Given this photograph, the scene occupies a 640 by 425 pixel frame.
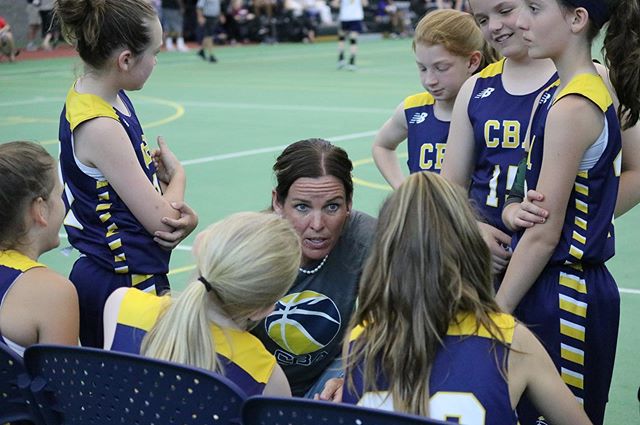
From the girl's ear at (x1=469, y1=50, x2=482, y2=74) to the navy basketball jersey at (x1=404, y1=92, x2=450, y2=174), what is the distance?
0.79 feet

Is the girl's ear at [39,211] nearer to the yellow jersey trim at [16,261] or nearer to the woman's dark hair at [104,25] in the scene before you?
the yellow jersey trim at [16,261]

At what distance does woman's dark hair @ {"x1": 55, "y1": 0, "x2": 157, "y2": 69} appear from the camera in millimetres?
3676

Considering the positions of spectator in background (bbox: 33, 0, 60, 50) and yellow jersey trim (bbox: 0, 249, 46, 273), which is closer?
yellow jersey trim (bbox: 0, 249, 46, 273)

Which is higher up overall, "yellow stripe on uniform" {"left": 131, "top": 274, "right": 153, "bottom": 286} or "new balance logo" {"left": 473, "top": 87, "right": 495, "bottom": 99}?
"new balance logo" {"left": 473, "top": 87, "right": 495, "bottom": 99}

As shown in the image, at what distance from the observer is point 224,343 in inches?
108

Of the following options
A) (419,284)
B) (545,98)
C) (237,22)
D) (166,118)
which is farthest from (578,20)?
(237,22)

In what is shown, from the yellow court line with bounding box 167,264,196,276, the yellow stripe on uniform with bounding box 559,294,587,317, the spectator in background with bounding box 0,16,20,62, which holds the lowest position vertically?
the spectator in background with bounding box 0,16,20,62

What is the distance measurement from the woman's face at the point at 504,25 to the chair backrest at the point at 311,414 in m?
1.89

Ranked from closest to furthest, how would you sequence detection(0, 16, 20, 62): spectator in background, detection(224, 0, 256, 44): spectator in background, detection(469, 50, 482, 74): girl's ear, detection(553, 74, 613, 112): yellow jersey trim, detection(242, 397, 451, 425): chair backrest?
1. detection(242, 397, 451, 425): chair backrest
2. detection(553, 74, 613, 112): yellow jersey trim
3. detection(469, 50, 482, 74): girl's ear
4. detection(0, 16, 20, 62): spectator in background
5. detection(224, 0, 256, 44): spectator in background

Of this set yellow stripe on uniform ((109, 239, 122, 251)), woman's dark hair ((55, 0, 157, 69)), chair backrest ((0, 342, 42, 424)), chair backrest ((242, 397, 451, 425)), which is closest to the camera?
chair backrest ((242, 397, 451, 425))

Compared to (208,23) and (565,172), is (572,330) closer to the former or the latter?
(565,172)

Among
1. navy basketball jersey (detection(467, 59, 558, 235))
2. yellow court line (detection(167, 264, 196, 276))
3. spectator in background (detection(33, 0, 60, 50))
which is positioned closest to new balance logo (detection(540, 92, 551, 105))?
navy basketball jersey (detection(467, 59, 558, 235))

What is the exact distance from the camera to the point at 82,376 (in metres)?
2.49

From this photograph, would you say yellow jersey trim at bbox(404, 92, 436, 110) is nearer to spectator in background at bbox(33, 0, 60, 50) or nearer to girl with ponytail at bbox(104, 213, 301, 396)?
girl with ponytail at bbox(104, 213, 301, 396)
